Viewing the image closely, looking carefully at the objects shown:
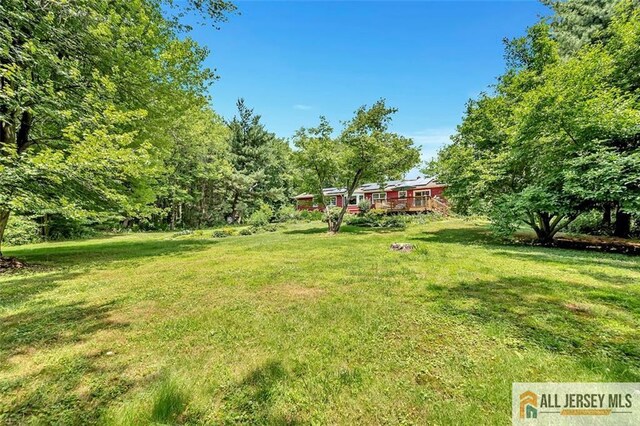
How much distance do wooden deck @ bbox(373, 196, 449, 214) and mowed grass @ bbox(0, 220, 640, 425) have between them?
20.8m

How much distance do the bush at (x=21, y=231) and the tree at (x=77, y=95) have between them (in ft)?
30.2

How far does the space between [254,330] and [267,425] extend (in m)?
1.65

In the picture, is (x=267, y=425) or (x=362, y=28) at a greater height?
(x=362, y=28)

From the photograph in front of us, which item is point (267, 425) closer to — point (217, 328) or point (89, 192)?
point (217, 328)

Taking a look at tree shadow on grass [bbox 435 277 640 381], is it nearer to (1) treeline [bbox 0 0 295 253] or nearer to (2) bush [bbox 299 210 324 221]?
(1) treeline [bbox 0 0 295 253]

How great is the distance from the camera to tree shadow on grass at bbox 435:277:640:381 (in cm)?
289

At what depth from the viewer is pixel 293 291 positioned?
532 centimetres

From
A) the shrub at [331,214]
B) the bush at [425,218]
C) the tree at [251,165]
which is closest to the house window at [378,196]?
the bush at [425,218]

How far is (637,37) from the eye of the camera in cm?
1023

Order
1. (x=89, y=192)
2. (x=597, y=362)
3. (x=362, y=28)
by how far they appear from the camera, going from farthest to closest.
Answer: (x=362, y=28) → (x=89, y=192) → (x=597, y=362)

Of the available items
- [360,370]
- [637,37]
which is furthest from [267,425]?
[637,37]

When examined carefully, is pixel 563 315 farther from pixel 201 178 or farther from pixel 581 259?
pixel 201 178

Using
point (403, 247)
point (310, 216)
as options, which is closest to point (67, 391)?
point (403, 247)

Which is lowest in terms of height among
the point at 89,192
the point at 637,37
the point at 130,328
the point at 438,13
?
the point at 130,328
